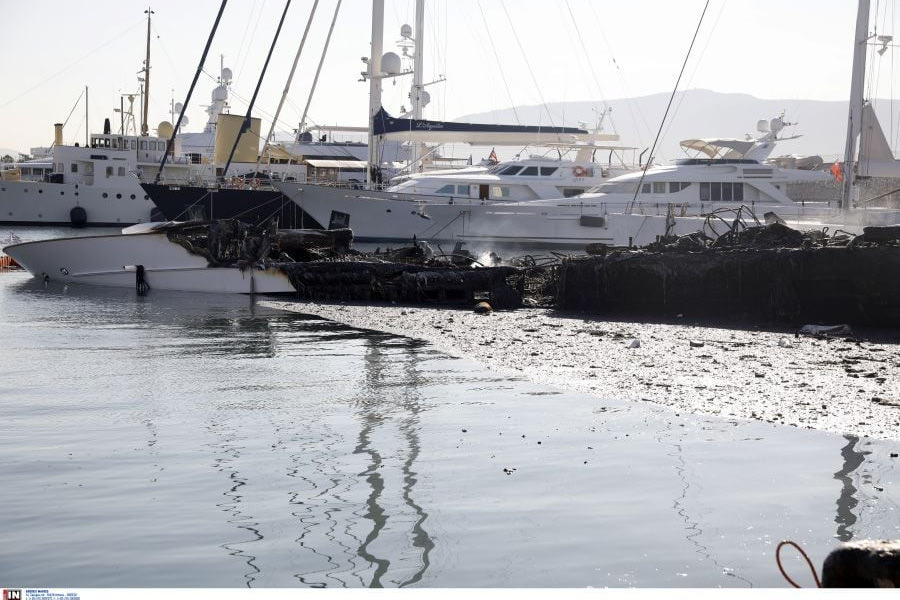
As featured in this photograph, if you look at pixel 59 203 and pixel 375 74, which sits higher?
pixel 375 74

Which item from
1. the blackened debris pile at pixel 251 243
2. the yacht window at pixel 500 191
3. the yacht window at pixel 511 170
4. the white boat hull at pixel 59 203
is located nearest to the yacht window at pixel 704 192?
the yacht window at pixel 500 191

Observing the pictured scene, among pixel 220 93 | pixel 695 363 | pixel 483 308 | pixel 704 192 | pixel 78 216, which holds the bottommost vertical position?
pixel 695 363

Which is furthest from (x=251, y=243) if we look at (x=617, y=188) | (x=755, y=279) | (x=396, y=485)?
(x=617, y=188)

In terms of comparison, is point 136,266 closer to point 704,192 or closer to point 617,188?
point 617,188

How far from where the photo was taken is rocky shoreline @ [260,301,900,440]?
9.48 metres

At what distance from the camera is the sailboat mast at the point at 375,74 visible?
3647cm

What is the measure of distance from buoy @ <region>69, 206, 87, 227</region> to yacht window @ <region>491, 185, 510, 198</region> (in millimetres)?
33891

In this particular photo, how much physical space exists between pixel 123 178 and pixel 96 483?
208 ft

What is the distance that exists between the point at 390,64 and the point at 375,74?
1.50 meters

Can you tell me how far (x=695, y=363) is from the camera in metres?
12.0

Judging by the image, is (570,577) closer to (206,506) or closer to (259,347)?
(206,506)

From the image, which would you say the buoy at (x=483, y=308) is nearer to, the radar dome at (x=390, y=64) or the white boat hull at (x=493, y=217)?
the white boat hull at (x=493, y=217)

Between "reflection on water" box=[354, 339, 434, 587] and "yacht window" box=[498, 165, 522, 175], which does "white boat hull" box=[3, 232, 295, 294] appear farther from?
"yacht window" box=[498, 165, 522, 175]

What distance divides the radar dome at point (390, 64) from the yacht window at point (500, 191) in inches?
242
